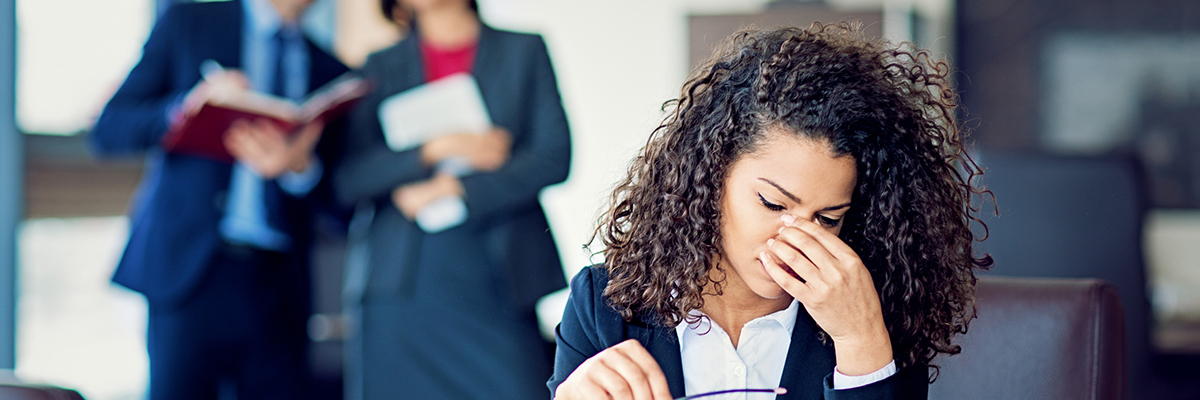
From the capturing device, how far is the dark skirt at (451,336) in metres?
1.91

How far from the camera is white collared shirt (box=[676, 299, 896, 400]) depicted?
101 centimetres

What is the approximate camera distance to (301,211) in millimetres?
2143

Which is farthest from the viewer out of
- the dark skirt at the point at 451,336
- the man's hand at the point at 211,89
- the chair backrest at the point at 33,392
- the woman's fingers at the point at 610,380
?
the dark skirt at the point at 451,336

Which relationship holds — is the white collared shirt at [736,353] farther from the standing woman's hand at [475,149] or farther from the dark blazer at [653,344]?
the standing woman's hand at [475,149]

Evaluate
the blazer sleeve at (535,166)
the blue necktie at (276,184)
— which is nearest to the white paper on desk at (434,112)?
the blazer sleeve at (535,166)

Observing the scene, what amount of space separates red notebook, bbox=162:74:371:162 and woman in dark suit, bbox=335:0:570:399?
Answer: 0.07 meters

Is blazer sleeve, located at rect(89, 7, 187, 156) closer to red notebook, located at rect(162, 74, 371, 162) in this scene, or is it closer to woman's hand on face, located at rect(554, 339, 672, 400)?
red notebook, located at rect(162, 74, 371, 162)

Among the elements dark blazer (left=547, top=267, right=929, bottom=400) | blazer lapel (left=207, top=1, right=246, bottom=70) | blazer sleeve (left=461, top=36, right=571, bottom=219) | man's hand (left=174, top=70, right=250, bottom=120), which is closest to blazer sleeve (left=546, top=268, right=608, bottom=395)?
dark blazer (left=547, top=267, right=929, bottom=400)

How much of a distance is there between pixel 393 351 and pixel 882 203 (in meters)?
1.33

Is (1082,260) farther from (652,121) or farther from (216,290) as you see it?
(216,290)

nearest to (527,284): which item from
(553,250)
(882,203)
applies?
(553,250)

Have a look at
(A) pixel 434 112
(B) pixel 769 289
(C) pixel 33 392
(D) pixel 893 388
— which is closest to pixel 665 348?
(B) pixel 769 289

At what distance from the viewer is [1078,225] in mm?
1639

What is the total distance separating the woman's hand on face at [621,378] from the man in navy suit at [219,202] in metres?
1.35
